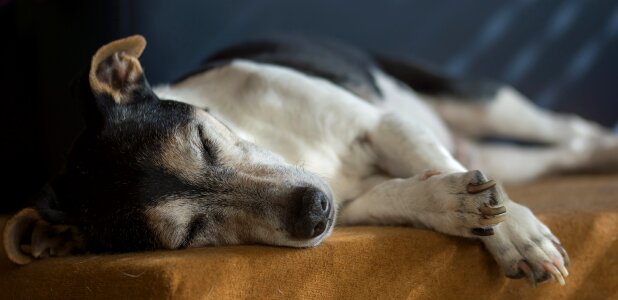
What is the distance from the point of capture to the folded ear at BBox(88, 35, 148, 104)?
7.73 ft

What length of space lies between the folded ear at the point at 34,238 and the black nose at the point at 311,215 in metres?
0.74

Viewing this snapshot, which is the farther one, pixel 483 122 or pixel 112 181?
pixel 483 122

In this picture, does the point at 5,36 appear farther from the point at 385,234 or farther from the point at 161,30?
the point at 385,234

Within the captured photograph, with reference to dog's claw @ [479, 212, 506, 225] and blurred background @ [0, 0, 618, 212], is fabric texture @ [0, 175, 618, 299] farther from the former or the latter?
blurred background @ [0, 0, 618, 212]

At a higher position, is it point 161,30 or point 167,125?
point 167,125

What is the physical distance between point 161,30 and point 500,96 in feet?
6.62

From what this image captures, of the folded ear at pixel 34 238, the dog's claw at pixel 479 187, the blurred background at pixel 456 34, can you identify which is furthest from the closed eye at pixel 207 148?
the blurred background at pixel 456 34

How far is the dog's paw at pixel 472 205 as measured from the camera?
2.01 m

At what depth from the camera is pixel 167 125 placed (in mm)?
2289

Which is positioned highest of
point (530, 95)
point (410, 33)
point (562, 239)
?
point (562, 239)

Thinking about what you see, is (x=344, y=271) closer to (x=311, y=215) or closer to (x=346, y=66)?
(x=311, y=215)

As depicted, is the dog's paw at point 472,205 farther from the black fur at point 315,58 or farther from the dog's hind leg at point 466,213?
the black fur at point 315,58

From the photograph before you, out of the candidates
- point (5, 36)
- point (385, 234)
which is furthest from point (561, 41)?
point (5, 36)

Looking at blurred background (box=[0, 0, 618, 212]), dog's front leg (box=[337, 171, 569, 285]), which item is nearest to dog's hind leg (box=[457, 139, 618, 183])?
blurred background (box=[0, 0, 618, 212])
